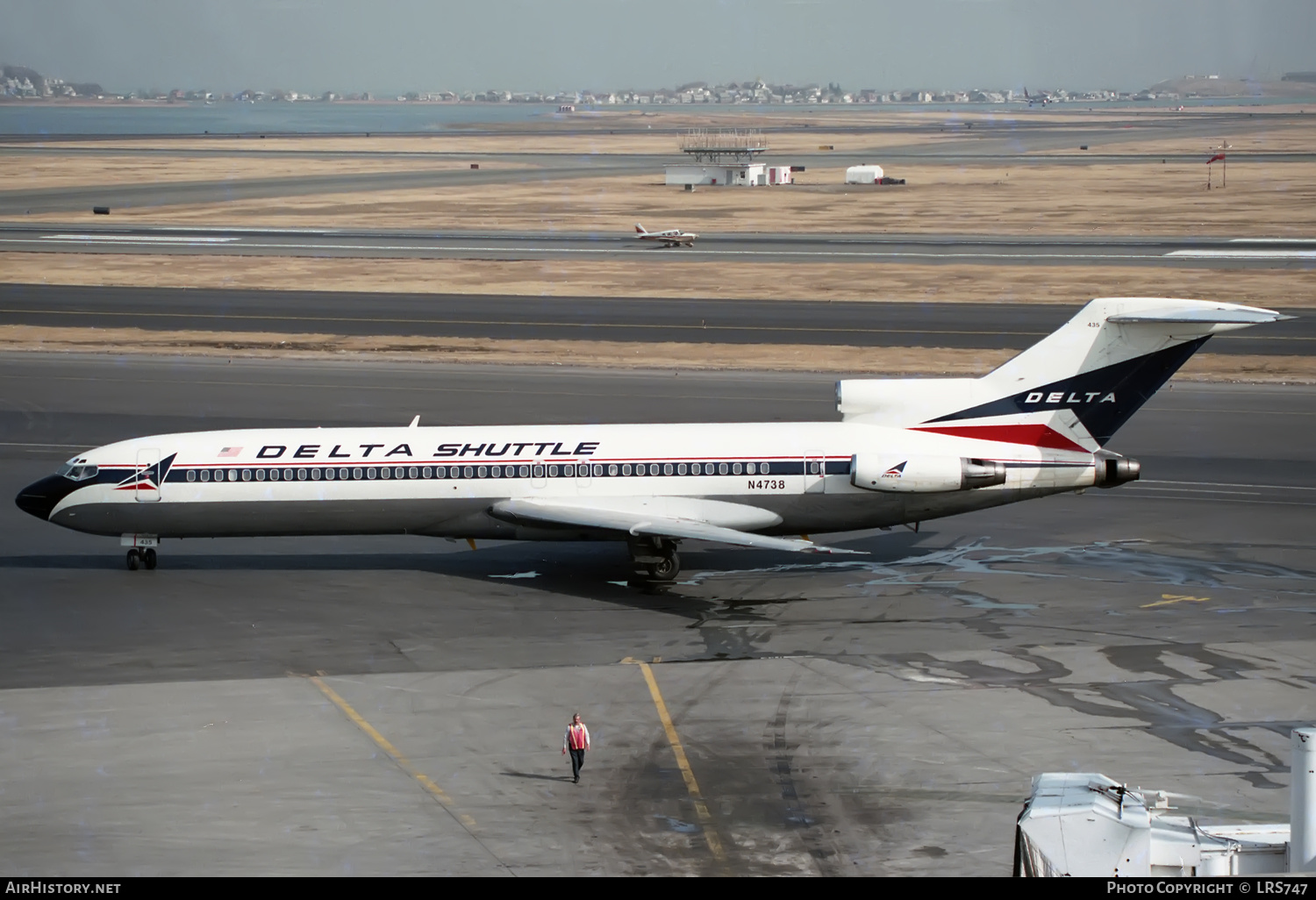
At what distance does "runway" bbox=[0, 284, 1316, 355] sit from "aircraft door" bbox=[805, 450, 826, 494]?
2896 cm

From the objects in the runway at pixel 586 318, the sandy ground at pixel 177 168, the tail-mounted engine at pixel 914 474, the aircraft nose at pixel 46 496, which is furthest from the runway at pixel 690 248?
the aircraft nose at pixel 46 496

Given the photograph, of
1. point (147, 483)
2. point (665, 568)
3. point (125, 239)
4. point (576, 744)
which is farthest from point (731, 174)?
point (576, 744)

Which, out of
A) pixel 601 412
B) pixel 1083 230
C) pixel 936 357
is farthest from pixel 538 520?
pixel 1083 230

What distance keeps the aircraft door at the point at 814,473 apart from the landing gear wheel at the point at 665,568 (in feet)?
11.3

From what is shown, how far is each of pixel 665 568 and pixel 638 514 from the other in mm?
1385

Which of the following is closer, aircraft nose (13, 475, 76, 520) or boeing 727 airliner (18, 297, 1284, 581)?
boeing 727 airliner (18, 297, 1284, 581)

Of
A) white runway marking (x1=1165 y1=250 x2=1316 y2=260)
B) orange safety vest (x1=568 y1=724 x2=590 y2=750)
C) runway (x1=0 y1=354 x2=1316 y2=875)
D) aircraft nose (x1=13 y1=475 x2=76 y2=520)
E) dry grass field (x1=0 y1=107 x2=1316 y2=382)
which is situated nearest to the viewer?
runway (x1=0 y1=354 x2=1316 y2=875)

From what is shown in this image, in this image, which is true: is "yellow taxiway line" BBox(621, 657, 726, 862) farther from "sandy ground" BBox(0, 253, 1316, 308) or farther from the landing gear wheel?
"sandy ground" BBox(0, 253, 1316, 308)

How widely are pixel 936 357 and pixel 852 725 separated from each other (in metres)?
36.0

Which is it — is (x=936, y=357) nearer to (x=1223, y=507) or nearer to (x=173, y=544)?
(x=1223, y=507)

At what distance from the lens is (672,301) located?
74.4 meters

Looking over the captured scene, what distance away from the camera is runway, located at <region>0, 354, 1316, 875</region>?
21156 mm

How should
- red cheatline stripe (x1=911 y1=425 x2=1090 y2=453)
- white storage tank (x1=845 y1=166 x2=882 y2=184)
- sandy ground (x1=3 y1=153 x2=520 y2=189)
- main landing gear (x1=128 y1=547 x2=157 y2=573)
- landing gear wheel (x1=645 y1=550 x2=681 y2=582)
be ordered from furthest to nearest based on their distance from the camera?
sandy ground (x1=3 y1=153 x2=520 y2=189)
white storage tank (x1=845 y1=166 x2=882 y2=184)
main landing gear (x1=128 y1=547 x2=157 y2=573)
red cheatline stripe (x1=911 y1=425 x2=1090 y2=453)
landing gear wheel (x1=645 y1=550 x2=681 y2=582)

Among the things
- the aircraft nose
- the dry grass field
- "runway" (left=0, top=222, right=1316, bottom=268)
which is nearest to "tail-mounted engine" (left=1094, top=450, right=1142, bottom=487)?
the dry grass field
